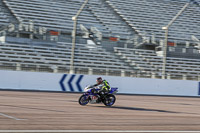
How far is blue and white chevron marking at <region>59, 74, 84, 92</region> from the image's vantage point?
75.3ft

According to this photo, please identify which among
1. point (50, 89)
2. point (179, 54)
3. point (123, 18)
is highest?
point (123, 18)

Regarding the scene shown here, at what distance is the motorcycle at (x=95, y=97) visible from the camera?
548 inches

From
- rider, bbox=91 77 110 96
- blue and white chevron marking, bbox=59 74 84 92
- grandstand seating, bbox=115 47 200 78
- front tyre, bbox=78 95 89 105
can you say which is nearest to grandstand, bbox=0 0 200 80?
grandstand seating, bbox=115 47 200 78

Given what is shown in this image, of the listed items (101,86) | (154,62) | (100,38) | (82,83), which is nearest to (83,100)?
(101,86)

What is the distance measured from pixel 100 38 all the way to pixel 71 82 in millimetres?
7750

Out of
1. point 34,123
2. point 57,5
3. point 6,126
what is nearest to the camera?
point 6,126

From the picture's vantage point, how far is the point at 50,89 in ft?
74.2

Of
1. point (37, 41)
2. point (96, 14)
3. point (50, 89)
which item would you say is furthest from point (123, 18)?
point (50, 89)

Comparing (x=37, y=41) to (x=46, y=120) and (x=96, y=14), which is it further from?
(x=46, y=120)

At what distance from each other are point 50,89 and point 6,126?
49.3 ft

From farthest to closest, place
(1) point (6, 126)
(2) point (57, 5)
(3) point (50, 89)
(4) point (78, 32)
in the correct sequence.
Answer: (2) point (57, 5) → (4) point (78, 32) → (3) point (50, 89) → (1) point (6, 126)

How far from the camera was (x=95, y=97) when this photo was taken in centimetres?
1409

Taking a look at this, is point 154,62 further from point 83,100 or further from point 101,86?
point 83,100

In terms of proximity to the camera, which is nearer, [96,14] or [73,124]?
[73,124]
